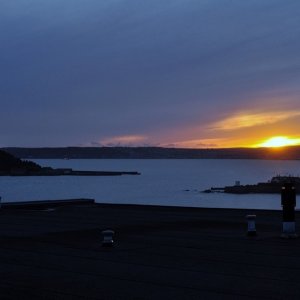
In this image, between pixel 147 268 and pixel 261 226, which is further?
pixel 261 226

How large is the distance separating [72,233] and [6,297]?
8665 mm

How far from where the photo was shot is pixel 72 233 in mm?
18312

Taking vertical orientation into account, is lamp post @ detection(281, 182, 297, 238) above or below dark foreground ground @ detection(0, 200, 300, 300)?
above

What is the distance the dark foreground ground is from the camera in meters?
10.2

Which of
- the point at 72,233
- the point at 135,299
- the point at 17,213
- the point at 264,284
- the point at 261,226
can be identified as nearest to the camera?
the point at 135,299

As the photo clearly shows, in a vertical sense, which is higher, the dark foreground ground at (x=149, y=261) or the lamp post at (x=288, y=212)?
the lamp post at (x=288, y=212)

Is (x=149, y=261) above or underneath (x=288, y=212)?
underneath

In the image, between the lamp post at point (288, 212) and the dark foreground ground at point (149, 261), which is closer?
the dark foreground ground at point (149, 261)

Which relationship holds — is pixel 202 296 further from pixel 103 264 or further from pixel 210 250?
pixel 210 250

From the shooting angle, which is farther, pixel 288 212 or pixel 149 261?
pixel 288 212

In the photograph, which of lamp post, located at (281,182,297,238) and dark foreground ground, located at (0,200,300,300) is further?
lamp post, located at (281,182,297,238)

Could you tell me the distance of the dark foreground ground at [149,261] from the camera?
1016cm

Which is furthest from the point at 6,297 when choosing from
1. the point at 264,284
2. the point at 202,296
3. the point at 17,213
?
the point at 17,213

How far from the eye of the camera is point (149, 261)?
1299cm
